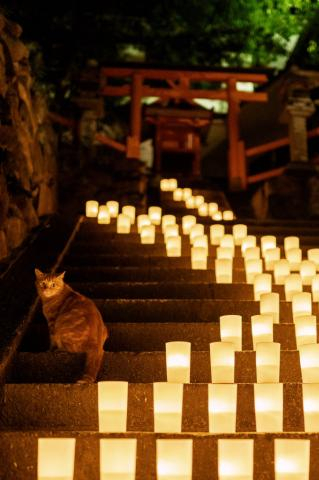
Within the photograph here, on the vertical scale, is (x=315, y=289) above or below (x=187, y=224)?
above

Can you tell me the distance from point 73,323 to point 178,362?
0.68 metres

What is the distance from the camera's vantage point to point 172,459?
89.4 inches

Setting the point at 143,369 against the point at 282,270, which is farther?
the point at 282,270

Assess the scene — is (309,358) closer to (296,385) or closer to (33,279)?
(296,385)

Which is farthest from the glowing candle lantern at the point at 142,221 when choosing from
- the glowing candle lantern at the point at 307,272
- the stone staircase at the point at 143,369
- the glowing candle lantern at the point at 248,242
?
the glowing candle lantern at the point at 307,272

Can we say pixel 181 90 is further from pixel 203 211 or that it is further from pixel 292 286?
pixel 292 286

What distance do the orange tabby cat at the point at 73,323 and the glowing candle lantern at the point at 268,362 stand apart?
942 mm

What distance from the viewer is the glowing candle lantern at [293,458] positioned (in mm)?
2289

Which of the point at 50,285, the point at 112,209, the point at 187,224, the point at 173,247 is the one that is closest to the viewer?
the point at 50,285

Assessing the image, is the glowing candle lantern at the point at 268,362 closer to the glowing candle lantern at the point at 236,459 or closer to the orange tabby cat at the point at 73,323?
the glowing candle lantern at the point at 236,459

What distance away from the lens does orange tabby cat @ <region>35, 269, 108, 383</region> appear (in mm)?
3158

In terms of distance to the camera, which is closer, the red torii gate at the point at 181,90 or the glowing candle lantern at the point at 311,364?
the glowing candle lantern at the point at 311,364

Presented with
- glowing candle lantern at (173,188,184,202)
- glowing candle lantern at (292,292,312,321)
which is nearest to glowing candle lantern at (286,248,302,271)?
glowing candle lantern at (292,292,312,321)

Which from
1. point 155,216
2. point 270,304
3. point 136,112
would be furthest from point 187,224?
point 136,112
